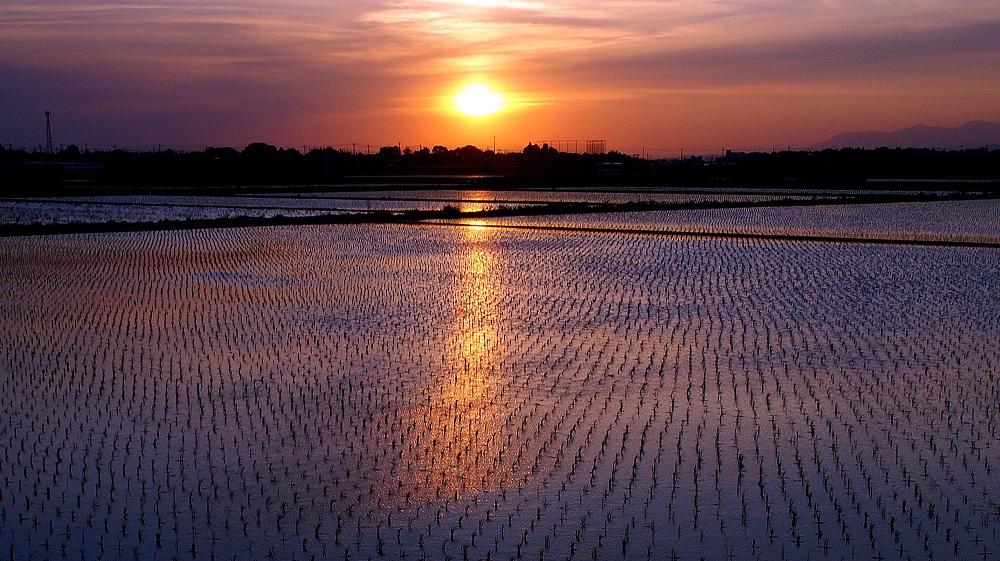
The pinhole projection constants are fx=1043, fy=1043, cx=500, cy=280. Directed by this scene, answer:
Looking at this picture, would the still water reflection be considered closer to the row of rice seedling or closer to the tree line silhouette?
the row of rice seedling

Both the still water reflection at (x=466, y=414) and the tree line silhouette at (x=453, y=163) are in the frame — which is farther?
the tree line silhouette at (x=453, y=163)

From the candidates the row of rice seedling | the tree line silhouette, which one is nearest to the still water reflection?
the row of rice seedling

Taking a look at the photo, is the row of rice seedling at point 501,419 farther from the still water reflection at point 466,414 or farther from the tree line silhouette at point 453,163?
the tree line silhouette at point 453,163

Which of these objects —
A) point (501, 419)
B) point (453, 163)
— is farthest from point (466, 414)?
point (453, 163)

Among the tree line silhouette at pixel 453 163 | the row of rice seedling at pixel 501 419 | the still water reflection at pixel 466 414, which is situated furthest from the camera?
the tree line silhouette at pixel 453 163

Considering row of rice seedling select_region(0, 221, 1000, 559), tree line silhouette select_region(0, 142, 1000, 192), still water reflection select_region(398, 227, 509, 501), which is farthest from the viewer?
tree line silhouette select_region(0, 142, 1000, 192)

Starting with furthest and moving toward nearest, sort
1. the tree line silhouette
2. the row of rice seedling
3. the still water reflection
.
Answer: the tree line silhouette, the still water reflection, the row of rice seedling

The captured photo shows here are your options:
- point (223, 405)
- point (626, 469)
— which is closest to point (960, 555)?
point (626, 469)

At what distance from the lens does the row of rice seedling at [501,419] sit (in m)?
3.93

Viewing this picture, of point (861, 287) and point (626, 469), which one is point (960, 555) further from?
point (861, 287)

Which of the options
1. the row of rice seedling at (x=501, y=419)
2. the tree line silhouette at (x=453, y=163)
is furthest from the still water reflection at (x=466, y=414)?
the tree line silhouette at (x=453, y=163)

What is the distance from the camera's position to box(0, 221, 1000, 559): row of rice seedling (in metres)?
3.93

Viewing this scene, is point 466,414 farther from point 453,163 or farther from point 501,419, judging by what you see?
point 453,163

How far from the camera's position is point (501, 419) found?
543cm
